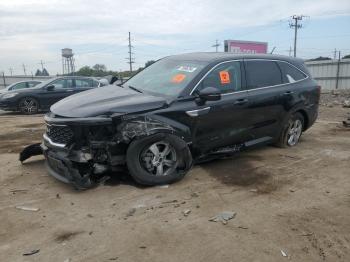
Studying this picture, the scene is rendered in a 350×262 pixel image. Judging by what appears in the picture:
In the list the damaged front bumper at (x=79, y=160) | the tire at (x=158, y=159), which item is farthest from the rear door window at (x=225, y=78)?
the damaged front bumper at (x=79, y=160)

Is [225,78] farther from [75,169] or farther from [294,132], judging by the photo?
[75,169]

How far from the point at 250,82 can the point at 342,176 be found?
1.98 m

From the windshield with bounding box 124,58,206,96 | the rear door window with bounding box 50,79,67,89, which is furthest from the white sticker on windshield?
the rear door window with bounding box 50,79,67,89

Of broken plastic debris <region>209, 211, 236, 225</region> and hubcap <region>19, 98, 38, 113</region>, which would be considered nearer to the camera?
broken plastic debris <region>209, 211, 236, 225</region>

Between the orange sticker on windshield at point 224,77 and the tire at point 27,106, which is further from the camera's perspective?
the tire at point 27,106

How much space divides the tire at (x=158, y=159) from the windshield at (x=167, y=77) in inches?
30.0

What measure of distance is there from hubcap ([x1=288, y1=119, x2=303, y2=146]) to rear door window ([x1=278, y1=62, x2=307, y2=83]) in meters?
0.79

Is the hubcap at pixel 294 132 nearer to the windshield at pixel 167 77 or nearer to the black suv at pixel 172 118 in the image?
the black suv at pixel 172 118

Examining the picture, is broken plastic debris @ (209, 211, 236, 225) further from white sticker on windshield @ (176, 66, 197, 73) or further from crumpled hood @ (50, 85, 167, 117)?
white sticker on windshield @ (176, 66, 197, 73)

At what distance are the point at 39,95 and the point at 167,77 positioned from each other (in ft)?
32.8

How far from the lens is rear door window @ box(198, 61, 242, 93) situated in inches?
227

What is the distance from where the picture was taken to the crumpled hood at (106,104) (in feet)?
16.1

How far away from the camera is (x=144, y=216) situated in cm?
423

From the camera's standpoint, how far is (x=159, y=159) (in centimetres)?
518
